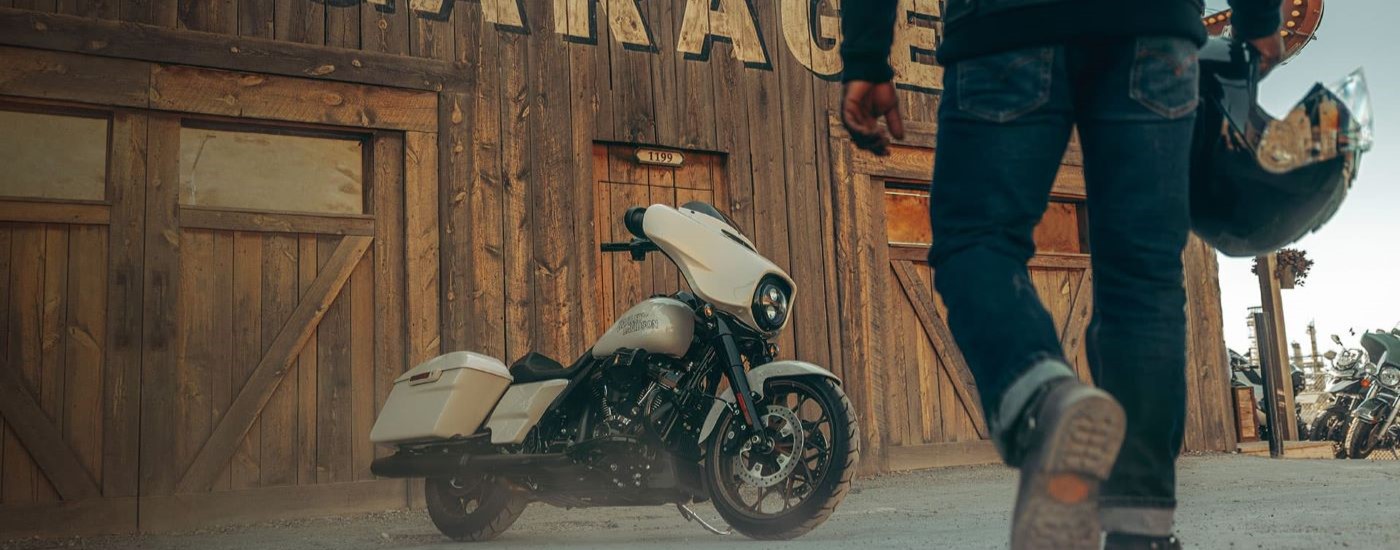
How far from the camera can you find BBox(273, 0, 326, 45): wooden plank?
5.91m

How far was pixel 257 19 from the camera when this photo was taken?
5.86 m

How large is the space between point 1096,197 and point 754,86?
5.66 meters

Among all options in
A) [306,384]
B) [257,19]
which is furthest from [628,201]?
[257,19]

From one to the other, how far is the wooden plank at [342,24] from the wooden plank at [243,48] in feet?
0.14

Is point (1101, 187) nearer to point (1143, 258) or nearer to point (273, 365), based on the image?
point (1143, 258)

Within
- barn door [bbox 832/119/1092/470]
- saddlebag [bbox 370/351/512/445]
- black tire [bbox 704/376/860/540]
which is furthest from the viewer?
barn door [bbox 832/119/1092/470]

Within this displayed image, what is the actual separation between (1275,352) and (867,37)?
9.21m

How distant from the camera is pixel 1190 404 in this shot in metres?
8.80

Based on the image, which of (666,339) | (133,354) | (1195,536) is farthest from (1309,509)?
(133,354)

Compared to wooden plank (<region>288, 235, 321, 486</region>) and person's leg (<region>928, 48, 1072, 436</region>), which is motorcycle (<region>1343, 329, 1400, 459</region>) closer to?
wooden plank (<region>288, 235, 321, 486</region>)

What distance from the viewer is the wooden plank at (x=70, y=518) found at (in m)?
5.08

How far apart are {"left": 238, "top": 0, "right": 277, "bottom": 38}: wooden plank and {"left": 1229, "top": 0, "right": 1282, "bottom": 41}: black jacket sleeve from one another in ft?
16.4

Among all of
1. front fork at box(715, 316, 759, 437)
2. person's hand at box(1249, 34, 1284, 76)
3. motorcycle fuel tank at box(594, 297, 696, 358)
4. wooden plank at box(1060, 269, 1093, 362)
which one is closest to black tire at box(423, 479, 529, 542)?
motorcycle fuel tank at box(594, 297, 696, 358)

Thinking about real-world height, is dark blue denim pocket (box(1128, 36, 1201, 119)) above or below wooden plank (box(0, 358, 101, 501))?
above
